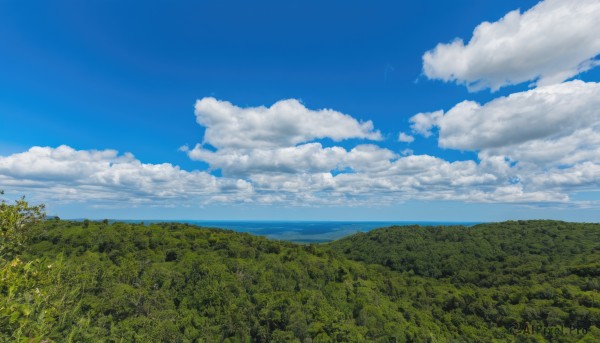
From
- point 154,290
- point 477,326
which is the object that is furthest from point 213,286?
point 477,326

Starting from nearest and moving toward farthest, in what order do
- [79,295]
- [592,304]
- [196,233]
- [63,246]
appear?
[79,295]
[63,246]
[592,304]
[196,233]

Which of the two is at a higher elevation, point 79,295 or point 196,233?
point 196,233

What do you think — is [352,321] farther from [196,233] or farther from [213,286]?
[196,233]

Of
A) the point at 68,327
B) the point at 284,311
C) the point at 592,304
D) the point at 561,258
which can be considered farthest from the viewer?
the point at 561,258

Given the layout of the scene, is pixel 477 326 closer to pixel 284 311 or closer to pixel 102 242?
pixel 284 311

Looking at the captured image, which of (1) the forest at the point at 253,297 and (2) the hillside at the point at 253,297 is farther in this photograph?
(2) the hillside at the point at 253,297

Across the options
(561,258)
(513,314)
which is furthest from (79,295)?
(561,258)

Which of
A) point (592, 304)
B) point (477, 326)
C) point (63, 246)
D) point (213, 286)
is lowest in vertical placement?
point (477, 326)

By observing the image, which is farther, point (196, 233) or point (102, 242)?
point (196, 233)

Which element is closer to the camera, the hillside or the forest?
the forest
